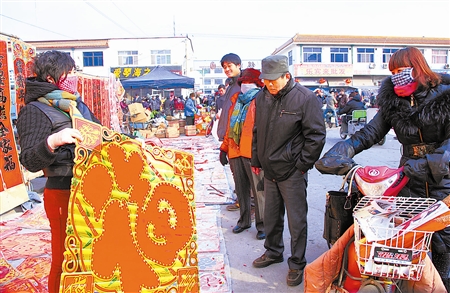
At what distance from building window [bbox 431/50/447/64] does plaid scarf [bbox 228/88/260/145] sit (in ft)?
154

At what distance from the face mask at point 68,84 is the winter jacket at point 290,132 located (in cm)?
155

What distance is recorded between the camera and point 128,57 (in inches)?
1578

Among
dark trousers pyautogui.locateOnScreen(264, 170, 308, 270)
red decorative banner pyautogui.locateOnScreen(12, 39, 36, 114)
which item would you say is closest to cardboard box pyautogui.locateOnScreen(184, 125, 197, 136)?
red decorative banner pyautogui.locateOnScreen(12, 39, 36, 114)

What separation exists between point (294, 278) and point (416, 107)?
64.7 inches

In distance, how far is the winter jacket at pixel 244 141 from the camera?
4.07m

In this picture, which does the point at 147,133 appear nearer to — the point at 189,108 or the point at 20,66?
the point at 189,108

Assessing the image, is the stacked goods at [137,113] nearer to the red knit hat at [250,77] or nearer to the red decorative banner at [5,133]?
the red decorative banner at [5,133]

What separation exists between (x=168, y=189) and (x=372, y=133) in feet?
4.80

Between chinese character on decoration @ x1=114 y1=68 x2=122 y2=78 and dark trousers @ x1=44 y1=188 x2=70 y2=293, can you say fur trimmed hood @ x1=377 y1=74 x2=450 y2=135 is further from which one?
chinese character on decoration @ x1=114 y1=68 x2=122 y2=78

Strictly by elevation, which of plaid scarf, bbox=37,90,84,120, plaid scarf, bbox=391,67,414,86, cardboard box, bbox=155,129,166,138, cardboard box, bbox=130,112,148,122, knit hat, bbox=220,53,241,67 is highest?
knit hat, bbox=220,53,241,67

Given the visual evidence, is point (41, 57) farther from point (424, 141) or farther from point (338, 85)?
point (338, 85)

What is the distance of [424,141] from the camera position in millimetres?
2408

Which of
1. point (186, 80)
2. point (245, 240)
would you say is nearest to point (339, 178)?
point (245, 240)

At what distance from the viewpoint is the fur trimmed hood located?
7.50ft
